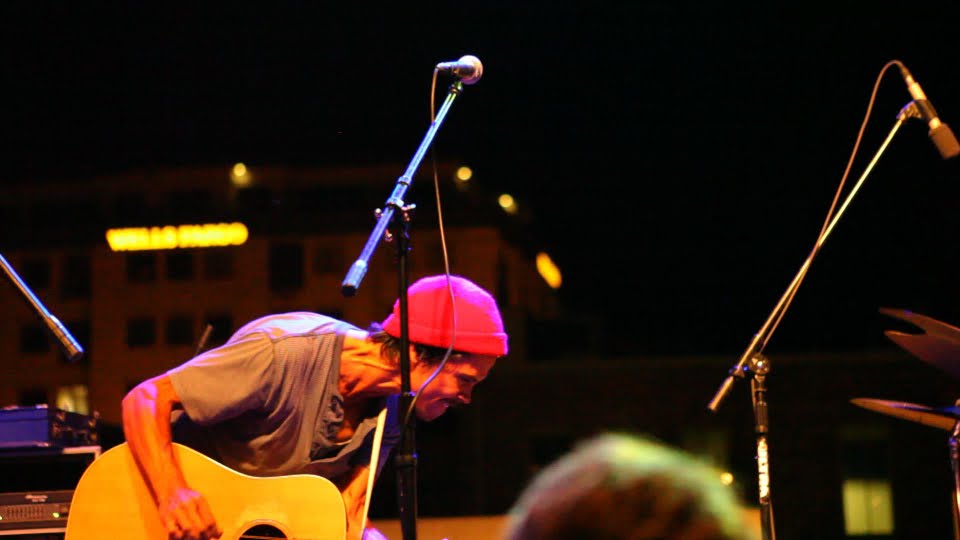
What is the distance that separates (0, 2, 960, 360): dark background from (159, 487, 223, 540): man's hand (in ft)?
8.00

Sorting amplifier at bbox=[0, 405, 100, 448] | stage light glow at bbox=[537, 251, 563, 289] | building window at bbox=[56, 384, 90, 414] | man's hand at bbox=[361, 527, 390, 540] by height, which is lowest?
building window at bbox=[56, 384, 90, 414]

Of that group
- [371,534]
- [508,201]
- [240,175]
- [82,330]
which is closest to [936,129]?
[371,534]

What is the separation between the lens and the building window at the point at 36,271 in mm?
19781

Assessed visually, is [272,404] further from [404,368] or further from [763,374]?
[763,374]

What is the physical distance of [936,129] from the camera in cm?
330

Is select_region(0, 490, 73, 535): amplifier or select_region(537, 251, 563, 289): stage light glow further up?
select_region(537, 251, 563, 289): stage light glow

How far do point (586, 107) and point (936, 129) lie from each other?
4.64 meters

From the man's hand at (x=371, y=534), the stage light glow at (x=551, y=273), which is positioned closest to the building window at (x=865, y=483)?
the stage light glow at (x=551, y=273)

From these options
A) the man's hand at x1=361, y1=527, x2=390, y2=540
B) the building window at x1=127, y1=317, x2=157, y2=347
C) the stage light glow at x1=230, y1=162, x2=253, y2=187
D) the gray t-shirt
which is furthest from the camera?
the building window at x1=127, y1=317, x2=157, y2=347

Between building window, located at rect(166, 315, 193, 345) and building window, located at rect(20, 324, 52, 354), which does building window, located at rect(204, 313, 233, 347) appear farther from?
building window, located at rect(20, 324, 52, 354)

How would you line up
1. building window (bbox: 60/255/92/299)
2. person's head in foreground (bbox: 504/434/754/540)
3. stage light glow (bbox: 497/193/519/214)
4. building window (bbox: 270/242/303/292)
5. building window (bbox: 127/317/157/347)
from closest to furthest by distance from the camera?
person's head in foreground (bbox: 504/434/754/540)
stage light glow (bbox: 497/193/519/214)
building window (bbox: 60/255/92/299)
building window (bbox: 270/242/303/292)
building window (bbox: 127/317/157/347)

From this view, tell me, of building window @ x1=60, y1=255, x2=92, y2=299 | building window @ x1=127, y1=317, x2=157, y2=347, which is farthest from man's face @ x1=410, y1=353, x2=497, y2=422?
building window @ x1=127, y1=317, x2=157, y2=347

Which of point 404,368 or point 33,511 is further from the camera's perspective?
point 33,511

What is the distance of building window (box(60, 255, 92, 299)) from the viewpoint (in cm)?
1928
